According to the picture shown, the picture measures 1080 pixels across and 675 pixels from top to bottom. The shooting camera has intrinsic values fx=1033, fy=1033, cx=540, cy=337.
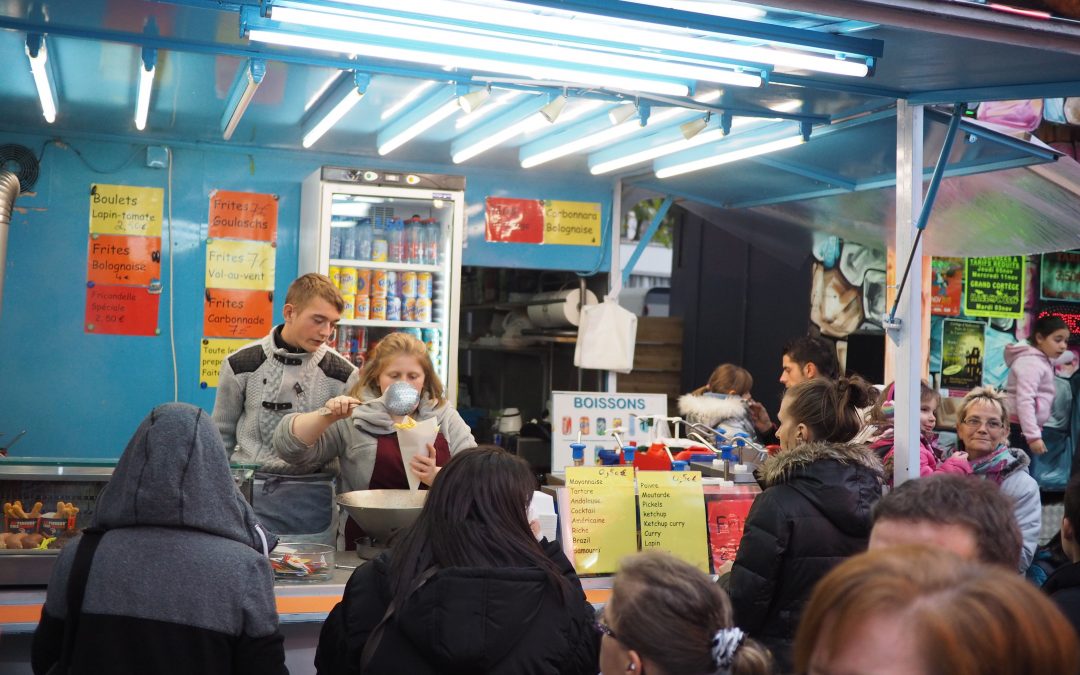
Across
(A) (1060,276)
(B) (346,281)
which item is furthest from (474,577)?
(A) (1060,276)

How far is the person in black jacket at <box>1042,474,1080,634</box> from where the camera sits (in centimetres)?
251

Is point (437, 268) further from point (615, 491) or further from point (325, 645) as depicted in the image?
point (325, 645)

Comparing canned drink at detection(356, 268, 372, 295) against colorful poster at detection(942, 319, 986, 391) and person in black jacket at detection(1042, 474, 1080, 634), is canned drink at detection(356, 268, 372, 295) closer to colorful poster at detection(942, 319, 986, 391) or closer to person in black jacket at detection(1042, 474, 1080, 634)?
person in black jacket at detection(1042, 474, 1080, 634)

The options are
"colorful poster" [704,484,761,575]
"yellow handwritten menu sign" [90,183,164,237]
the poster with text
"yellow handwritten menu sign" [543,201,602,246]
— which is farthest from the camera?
"yellow handwritten menu sign" [543,201,602,246]

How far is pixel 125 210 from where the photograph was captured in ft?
21.9

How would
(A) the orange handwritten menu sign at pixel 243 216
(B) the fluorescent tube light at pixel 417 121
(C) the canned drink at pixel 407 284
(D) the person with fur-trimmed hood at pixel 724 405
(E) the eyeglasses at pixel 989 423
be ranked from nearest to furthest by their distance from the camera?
1. (E) the eyeglasses at pixel 989 423
2. (B) the fluorescent tube light at pixel 417 121
3. (C) the canned drink at pixel 407 284
4. (A) the orange handwritten menu sign at pixel 243 216
5. (D) the person with fur-trimmed hood at pixel 724 405

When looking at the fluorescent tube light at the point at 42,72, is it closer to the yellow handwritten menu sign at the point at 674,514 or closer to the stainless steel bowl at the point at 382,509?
the stainless steel bowl at the point at 382,509

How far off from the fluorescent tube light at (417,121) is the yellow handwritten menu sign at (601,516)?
6.43 feet

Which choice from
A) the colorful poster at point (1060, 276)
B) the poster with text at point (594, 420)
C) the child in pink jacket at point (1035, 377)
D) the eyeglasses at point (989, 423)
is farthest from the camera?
the colorful poster at point (1060, 276)

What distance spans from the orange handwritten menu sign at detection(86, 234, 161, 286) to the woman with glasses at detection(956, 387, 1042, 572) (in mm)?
5015

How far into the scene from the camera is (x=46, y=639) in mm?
2619

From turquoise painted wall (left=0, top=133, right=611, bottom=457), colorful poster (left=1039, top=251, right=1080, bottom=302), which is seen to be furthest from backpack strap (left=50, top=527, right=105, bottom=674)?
colorful poster (left=1039, top=251, right=1080, bottom=302)

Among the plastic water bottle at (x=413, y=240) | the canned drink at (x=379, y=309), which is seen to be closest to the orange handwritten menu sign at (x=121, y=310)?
the canned drink at (x=379, y=309)

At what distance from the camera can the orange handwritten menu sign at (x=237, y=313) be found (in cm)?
688
